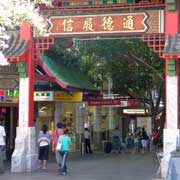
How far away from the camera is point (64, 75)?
23.5 metres

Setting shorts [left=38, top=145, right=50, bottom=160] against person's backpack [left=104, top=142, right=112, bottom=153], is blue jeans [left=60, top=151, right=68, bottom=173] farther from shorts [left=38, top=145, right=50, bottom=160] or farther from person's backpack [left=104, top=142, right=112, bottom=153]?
person's backpack [left=104, top=142, right=112, bottom=153]

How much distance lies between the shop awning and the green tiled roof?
8.90 feet

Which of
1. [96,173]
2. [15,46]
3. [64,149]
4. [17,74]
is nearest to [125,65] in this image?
[17,74]

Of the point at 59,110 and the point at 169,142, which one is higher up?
the point at 59,110

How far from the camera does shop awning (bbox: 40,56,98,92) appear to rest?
72.9ft

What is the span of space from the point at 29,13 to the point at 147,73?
75.9 ft

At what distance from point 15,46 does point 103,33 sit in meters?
3.11

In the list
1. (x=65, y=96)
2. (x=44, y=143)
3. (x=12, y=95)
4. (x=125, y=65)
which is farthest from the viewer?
(x=125, y=65)

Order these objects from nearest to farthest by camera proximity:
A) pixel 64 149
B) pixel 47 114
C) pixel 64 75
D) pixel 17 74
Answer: pixel 64 149, pixel 17 74, pixel 64 75, pixel 47 114

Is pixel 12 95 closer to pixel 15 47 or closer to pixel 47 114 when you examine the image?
pixel 15 47

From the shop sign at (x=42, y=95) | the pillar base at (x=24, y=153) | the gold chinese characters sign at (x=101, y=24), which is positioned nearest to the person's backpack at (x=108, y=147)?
the shop sign at (x=42, y=95)

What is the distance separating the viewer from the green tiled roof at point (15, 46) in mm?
17855

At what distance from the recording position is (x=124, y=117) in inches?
1879

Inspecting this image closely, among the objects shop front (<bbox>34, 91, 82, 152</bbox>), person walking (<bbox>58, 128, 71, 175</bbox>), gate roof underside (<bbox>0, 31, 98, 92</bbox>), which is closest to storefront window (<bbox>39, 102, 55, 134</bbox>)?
shop front (<bbox>34, 91, 82, 152</bbox>)
